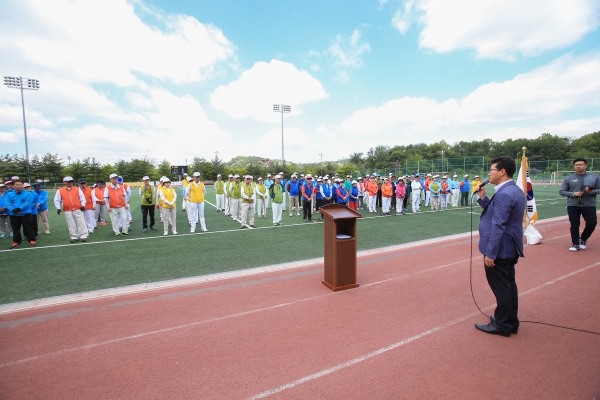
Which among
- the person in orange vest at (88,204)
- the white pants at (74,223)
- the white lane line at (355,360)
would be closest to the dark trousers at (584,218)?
the white lane line at (355,360)

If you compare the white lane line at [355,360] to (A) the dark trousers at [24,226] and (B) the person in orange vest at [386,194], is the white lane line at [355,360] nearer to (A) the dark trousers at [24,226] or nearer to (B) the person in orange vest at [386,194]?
(A) the dark trousers at [24,226]

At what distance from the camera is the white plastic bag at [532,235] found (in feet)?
27.9

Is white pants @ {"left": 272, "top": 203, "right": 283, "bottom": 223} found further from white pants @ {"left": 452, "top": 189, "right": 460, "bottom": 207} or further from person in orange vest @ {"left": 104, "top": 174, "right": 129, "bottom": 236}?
white pants @ {"left": 452, "top": 189, "right": 460, "bottom": 207}

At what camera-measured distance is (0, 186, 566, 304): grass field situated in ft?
20.0

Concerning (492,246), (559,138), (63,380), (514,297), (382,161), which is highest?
(559,138)

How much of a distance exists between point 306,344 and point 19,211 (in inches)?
438

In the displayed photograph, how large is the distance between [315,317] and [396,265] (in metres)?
3.27

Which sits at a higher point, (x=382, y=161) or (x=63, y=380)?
(x=382, y=161)

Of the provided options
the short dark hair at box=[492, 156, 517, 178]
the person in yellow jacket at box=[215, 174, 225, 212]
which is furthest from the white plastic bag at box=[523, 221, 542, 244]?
the person in yellow jacket at box=[215, 174, 225, 212]

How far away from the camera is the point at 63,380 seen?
3100mm

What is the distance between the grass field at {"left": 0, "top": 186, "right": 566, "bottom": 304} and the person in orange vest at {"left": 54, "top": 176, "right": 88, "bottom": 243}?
0.46 metres

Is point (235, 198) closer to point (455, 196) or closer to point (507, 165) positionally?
point (507, 165)

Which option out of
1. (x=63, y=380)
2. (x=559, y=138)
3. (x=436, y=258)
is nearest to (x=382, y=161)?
(x=559, y=138)

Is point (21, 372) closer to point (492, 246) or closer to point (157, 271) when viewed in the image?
point (157, 271)
